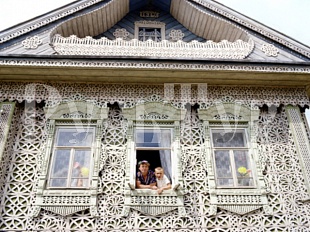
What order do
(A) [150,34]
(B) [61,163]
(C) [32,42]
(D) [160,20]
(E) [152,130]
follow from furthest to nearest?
(D) [160,20] < (A) [150,34] < (C) [32,42] < (E) [152,130] < (B) [61,163]

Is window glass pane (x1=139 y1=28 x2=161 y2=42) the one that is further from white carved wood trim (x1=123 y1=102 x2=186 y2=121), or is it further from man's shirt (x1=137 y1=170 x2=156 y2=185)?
man's shirt (x1=137 y1=170 x2=156 y2=185)

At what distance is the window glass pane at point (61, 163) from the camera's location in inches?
251

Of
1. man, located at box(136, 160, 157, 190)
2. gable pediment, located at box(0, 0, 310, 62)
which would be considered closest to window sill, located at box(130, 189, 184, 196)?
man, located at box(136, 160, 157, 190)

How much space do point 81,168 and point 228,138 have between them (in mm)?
2861

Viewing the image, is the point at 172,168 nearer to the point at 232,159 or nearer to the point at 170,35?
the point at 232,159

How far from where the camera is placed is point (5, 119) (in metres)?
6.72

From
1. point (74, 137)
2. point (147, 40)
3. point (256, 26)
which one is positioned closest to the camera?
point (74, 137)

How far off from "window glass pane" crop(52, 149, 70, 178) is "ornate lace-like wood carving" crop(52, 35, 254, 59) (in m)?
1.99

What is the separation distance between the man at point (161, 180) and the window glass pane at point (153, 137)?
1.80 feet

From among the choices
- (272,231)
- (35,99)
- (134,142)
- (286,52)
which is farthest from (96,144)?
(286,52)

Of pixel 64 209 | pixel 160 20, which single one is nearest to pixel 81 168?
pixel 64 209

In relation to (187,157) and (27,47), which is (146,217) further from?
(27,47)

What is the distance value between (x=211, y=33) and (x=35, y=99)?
14.5 feet

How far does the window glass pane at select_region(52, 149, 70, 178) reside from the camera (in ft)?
20.9
